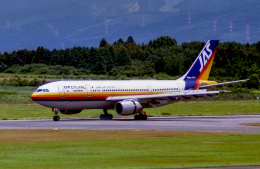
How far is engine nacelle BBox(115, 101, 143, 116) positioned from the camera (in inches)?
2404

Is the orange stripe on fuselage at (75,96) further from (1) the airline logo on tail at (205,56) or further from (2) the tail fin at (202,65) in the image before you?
(1) the airline logo on tail at (205,56)

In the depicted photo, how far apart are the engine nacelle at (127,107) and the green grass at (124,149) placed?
15759 mm

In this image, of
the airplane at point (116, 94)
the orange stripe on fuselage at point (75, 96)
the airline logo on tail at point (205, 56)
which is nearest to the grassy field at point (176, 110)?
the airplane at point (116, 94)

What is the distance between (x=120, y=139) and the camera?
3975 cm

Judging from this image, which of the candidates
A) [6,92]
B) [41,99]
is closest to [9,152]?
[41,99]

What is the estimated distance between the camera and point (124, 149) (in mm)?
33844

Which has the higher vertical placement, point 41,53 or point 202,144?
point 41,53

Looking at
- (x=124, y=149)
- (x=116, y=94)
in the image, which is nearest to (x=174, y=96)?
(x=116, y=94)

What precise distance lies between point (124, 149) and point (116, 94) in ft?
97.7

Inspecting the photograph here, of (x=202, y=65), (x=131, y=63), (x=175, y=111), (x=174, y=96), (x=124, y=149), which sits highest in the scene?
(x=131, y=63)

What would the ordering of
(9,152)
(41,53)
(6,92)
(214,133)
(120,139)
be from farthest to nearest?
(41,53) < (6,92) < (214,133) < (120,139) < (9,152)

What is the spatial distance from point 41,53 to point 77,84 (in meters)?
123

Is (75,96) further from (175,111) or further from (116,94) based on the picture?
(175,111)

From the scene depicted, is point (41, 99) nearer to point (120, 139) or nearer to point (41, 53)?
point (120, 139)
